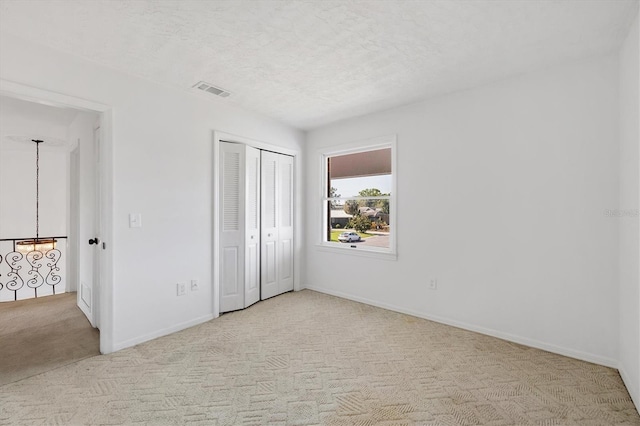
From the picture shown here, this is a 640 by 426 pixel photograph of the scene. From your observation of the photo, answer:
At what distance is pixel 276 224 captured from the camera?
14.2ft

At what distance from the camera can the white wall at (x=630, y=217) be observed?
197cm

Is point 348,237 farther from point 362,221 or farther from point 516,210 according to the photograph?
point 516,210

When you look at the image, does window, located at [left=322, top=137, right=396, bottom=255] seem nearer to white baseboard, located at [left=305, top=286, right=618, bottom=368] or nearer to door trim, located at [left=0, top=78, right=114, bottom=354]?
white baseboard, located at [left=305, top=286, right=618, bottom=368]

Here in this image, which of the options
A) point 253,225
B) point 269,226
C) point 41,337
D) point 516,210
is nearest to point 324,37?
point 516,210

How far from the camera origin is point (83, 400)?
78.3 inches

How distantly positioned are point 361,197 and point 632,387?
117 inches

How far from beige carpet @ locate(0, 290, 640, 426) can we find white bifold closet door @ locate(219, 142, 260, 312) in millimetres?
717

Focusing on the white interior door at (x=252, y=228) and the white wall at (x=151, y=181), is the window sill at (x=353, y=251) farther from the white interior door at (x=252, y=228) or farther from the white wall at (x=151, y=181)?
the white wall at (x=151, y=181)

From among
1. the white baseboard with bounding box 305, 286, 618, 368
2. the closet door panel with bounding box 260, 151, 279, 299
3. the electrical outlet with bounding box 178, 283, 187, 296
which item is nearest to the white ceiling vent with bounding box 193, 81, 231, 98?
the closet door panel with bounding box 260, 151, 279, 299

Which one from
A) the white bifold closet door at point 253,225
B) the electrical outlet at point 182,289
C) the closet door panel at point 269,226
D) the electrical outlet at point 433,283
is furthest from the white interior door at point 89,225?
the electrical outlet at point 433,283

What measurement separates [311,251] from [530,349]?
2904mm

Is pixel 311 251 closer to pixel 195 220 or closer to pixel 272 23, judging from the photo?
pixel 195 220

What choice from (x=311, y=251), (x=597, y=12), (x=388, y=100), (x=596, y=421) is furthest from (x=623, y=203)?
(x=311, y=251)

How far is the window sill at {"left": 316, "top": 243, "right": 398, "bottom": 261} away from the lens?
12.5 feet
